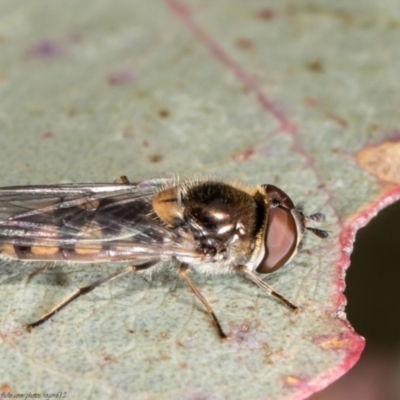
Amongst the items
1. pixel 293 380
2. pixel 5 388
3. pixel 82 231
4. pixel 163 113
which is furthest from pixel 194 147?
pixel 5 388

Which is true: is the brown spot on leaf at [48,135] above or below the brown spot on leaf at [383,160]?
below

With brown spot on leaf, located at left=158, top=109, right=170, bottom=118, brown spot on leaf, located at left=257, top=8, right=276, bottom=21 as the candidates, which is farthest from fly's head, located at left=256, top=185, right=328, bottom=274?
brown spot on leaf, located at left=257, top=8, right=276, bottom=21

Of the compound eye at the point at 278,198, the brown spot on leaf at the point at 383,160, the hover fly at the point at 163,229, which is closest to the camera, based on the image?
the hover fly at the point at 163,229

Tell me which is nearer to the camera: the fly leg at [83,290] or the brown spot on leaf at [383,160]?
the fly leg at [83,290]

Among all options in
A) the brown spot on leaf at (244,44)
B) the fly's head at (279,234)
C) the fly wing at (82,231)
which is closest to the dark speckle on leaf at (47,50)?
the brown spot on leaf at (244,44)

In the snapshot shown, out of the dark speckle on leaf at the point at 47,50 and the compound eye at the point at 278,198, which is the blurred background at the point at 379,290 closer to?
the compound eye at the point at 278,198

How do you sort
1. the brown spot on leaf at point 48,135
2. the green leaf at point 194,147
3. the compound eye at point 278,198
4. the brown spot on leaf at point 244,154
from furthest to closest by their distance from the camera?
the brown spot on leaf at point 48,135, the brown spot on leaf at point 244,154, the compound eye at point 278,198, the green leaf at point 194,147

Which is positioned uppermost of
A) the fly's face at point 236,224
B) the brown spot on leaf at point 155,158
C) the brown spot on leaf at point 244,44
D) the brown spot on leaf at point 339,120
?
the fly's face at point 236,224

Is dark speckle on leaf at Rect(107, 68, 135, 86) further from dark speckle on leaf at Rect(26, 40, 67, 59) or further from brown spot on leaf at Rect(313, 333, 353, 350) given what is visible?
brown spot on leaf at Rect(313, 333, 353, 350)
